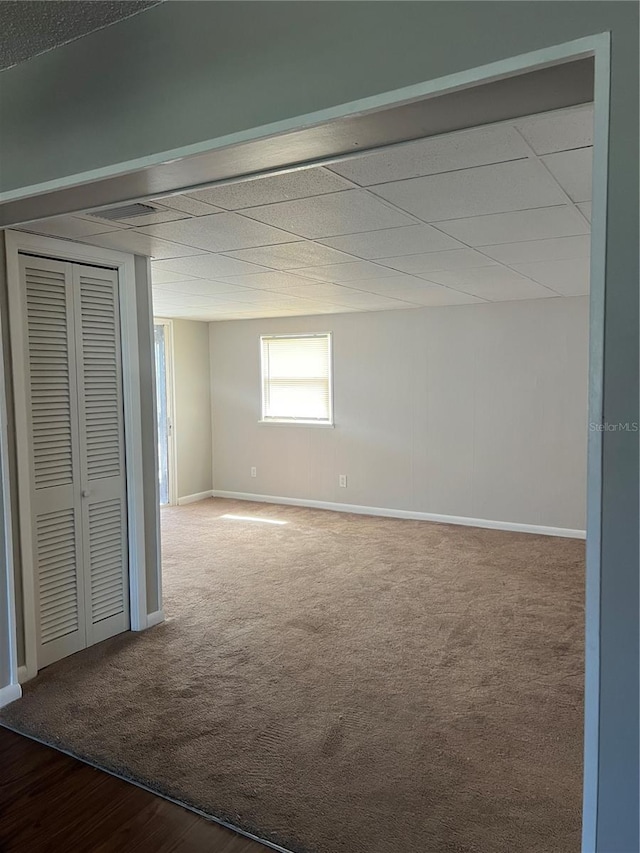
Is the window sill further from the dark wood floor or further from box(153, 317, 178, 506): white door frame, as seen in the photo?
the dark wood floor

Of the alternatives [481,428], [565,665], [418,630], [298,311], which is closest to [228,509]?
[298,311]

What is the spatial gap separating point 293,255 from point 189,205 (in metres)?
1.12

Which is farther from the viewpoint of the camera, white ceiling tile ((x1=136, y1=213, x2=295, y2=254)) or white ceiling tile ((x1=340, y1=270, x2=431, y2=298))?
white ceiling tile ((x1=340, y1=270, x2=431, y2=298))

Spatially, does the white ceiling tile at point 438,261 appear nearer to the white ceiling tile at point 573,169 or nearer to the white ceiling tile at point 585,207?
the white ceiling tile at point 585,207

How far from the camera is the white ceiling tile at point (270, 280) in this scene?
432 centimetres

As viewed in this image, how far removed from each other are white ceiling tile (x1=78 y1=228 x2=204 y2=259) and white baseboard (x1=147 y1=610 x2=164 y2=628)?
2.19 metres

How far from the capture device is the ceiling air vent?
8.61 feet

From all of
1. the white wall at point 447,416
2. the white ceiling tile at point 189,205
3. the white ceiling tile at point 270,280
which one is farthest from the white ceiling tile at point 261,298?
the white ceiling tile at point 189,205

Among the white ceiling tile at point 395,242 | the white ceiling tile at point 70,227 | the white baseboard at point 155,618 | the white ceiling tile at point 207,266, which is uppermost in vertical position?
the white ceiling tile at point 70,227

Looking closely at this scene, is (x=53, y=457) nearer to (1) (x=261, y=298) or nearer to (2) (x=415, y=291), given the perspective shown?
(1) (x=261, y=298)

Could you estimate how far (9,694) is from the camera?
298cm

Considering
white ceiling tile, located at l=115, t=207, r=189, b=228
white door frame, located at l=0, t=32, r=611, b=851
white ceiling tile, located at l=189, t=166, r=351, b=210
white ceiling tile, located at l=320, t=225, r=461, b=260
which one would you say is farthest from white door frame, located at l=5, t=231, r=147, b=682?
white door frame, located at l=0, t=32, r=611, b=851

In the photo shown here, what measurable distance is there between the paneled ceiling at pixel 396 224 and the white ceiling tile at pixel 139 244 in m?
0.01

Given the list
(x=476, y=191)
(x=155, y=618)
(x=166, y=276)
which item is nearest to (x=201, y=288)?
(x=166, y=276)
